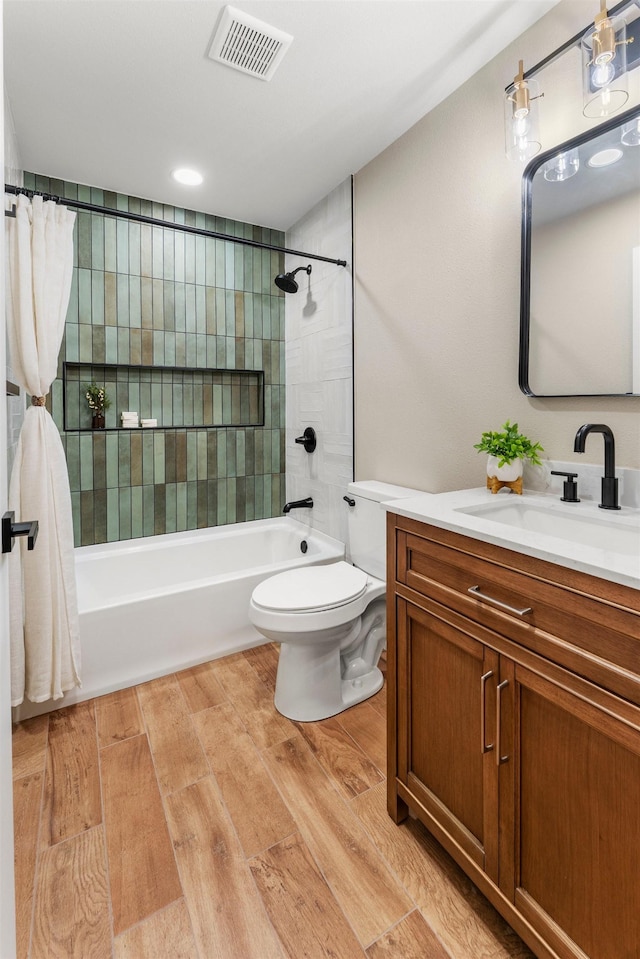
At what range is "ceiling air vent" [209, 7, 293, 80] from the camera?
1.52 m

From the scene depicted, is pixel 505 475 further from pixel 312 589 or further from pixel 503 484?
pixel 312 589

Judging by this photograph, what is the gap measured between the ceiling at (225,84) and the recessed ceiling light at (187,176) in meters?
0.05

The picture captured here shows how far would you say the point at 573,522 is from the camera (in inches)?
50.8

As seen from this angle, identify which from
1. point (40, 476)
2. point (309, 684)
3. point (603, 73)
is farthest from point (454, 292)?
point (40, 476)

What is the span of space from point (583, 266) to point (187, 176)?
81.1 inches

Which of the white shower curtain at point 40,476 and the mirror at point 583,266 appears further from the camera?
the white shower curtain at point 40,476

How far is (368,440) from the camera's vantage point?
8.04ft

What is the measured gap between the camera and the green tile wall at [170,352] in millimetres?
2635

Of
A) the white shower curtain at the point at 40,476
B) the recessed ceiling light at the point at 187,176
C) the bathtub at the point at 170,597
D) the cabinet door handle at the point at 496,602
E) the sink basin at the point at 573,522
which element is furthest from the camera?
the recessed ceiling light at the point at 187,176

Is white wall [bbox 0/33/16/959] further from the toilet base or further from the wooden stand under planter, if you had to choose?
the wooden stand under planter

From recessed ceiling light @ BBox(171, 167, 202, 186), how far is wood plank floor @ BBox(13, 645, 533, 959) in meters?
2.58

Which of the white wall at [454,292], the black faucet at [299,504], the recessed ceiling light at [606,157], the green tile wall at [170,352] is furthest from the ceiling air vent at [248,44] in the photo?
the black faucet at [299,504]

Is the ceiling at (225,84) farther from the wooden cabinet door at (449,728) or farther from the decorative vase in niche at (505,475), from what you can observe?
the wooden cabinet door at (449,728)

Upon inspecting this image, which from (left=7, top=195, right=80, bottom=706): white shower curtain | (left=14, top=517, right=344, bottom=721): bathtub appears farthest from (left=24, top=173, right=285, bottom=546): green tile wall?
(left=7, top=195, right=80, bottom=706): white shower curtain
